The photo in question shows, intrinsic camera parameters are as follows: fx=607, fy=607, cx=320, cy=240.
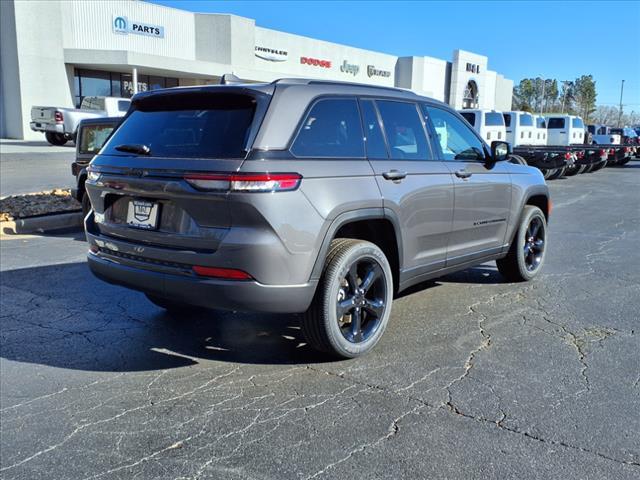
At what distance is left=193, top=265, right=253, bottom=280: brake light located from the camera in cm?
372

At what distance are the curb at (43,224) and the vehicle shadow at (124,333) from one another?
3307 mm

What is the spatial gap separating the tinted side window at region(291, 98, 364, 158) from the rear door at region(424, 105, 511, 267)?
1.09m

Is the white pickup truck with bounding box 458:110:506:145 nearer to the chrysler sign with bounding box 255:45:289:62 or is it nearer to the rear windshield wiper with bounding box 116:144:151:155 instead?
the rear windshield wiper with bounding box 116:144:151:155

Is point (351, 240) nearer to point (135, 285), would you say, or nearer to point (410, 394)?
point (410, 394)

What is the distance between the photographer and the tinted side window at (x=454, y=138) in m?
5.33

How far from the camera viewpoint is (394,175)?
4539 millimetres

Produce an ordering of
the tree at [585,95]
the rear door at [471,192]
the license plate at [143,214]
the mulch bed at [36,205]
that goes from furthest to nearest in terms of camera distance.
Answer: the tree at [585,95], the mulch bed at [36,205], the rear door at [471,192], the license plate at [143,214]

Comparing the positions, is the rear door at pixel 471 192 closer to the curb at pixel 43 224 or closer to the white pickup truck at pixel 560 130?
the curb at pixel 43 224

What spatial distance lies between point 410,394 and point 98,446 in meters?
1.84

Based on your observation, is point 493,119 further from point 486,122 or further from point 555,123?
point 555,123

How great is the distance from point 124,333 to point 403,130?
9.21ft

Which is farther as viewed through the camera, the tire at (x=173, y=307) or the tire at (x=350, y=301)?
the tire at (x=173, y=307)

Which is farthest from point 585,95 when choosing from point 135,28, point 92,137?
point 92,137

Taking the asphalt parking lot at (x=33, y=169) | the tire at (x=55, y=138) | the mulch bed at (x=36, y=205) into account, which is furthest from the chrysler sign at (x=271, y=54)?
the mulch bed at (x=36, y=205)
